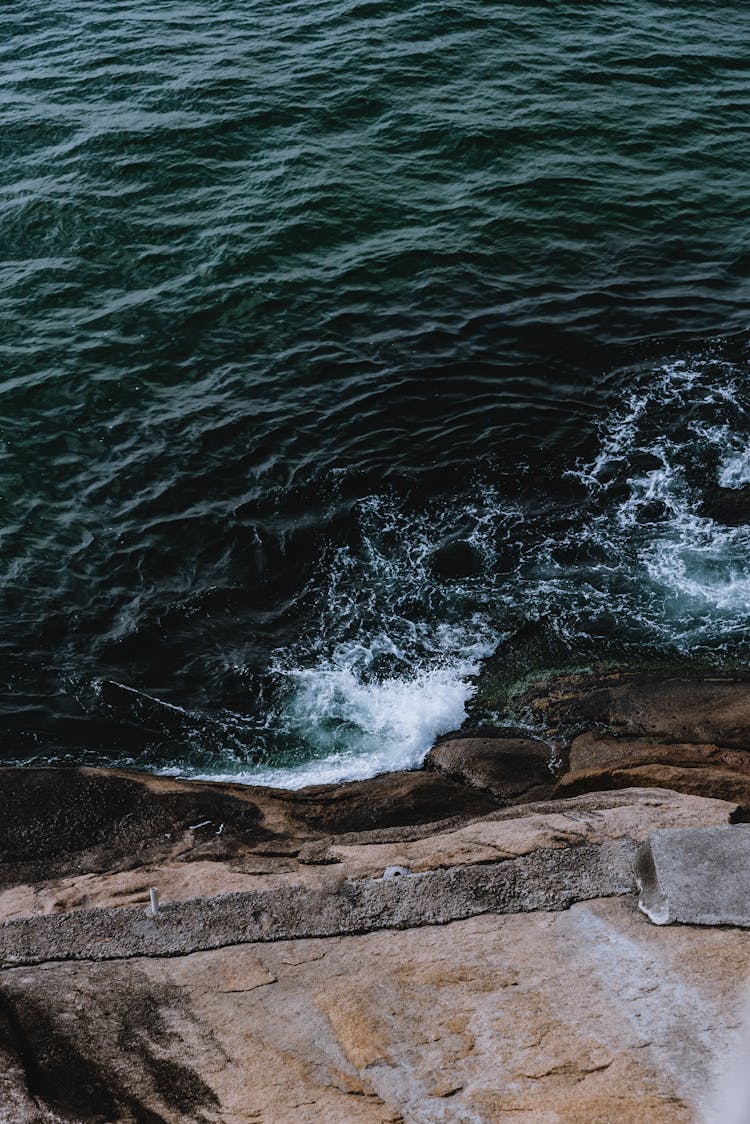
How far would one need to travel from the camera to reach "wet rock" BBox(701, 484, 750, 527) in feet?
45.5

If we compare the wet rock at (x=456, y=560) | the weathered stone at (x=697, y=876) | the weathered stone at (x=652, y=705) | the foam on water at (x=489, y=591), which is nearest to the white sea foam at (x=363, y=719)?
the foam on water at (x=489, y=591)

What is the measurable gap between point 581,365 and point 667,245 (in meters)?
4.80

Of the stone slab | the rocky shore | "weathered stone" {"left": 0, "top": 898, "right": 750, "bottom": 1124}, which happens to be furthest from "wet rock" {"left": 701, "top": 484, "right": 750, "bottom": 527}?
"weathered stone" {"left": 0, "top": 898, "right": 750, "bottom": 1124}

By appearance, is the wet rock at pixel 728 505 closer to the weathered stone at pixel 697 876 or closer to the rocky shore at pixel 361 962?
the rocky shore at pixel 361 962

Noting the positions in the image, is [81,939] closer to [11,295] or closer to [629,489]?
[629,489]

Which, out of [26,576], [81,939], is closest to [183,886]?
[81,939]

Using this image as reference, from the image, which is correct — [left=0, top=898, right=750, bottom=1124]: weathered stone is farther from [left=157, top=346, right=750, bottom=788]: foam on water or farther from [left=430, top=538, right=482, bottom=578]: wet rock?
[left=430, top=538, right=482, bottom=578]: wet rock

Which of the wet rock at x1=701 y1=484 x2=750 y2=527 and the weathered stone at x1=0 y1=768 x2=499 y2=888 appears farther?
the wet rock at x1=701 y1=484 x2=750 y2=527

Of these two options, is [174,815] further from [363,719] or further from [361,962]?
[361,962]

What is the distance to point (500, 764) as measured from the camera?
Answer: 10.7m

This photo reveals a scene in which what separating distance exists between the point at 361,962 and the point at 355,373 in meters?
12.3

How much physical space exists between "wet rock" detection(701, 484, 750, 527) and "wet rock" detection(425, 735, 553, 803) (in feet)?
16.9

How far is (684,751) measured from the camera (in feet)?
33.1

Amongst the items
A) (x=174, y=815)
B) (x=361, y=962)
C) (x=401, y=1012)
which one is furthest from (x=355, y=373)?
(x=401, y=1012)
